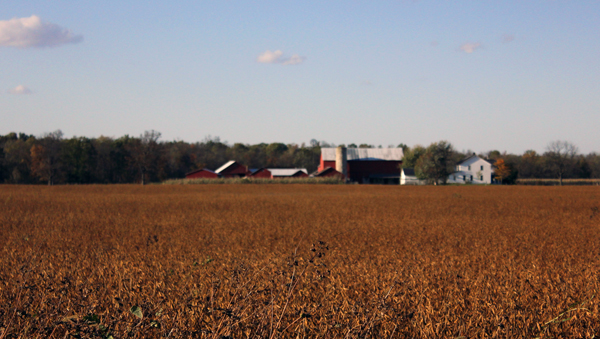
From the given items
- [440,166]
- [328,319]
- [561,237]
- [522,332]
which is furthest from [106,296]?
[440,166]

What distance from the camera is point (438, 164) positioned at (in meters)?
85.2

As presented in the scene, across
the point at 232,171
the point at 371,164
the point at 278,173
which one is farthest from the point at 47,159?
the point at 371,164

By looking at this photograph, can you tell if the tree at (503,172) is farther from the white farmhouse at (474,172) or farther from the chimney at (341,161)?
the chimney at (341,161)

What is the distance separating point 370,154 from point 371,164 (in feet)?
10.2

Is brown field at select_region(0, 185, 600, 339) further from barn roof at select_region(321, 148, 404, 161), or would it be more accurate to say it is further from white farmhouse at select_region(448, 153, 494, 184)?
white farmhouse at select_region(448, 153, 494, 184)

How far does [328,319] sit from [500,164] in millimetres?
99585

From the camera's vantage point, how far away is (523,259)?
8.08 m

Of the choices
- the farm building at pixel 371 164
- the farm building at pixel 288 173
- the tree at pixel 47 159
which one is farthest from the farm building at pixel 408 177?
the tree at pixel 47 159

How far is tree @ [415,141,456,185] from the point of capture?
280ft

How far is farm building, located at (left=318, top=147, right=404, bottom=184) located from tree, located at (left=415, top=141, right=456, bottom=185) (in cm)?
1044

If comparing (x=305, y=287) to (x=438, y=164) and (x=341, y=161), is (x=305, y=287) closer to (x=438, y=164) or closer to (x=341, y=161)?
(x=438, y=164)

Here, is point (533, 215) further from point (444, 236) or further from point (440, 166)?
point (440, 166)

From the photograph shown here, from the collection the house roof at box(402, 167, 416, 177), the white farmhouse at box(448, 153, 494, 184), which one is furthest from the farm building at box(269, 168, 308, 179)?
the white farmhouse at box(448, 153, 494, 184)

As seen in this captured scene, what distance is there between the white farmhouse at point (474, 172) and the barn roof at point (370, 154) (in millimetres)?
12926
